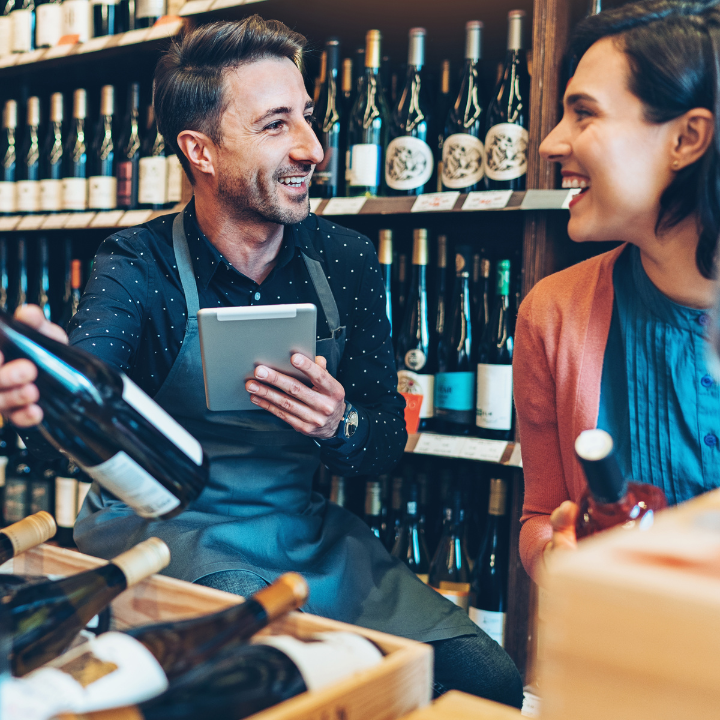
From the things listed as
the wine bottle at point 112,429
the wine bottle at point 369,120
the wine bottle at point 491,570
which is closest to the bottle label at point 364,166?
the wine bottle at point 369,120

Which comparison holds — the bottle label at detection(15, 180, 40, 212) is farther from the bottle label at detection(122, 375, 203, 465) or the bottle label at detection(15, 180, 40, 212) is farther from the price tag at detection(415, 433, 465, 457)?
the bottle label at detection(122, 375, 203, 465)

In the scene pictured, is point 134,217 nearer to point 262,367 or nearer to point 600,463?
point 262,367

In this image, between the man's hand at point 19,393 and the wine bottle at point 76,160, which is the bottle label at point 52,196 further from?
the man's hand at point 19,393

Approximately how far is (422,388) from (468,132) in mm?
669

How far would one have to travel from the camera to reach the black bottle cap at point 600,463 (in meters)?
0.59

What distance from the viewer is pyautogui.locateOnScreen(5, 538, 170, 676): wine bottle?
0.63 metres

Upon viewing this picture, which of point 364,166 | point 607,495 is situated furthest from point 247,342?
point 364,166

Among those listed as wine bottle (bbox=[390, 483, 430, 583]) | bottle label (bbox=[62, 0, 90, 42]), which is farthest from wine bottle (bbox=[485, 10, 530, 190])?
bottle label (bbox=[62, 0, 90, 42])

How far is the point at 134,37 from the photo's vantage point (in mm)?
1969

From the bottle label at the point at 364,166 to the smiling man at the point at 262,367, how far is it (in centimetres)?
25

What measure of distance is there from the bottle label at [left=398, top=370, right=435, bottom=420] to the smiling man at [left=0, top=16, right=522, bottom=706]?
28 centimetres

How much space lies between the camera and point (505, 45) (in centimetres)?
190

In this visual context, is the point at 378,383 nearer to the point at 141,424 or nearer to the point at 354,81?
the point at 141,424

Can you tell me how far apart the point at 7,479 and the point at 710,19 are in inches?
94.3
